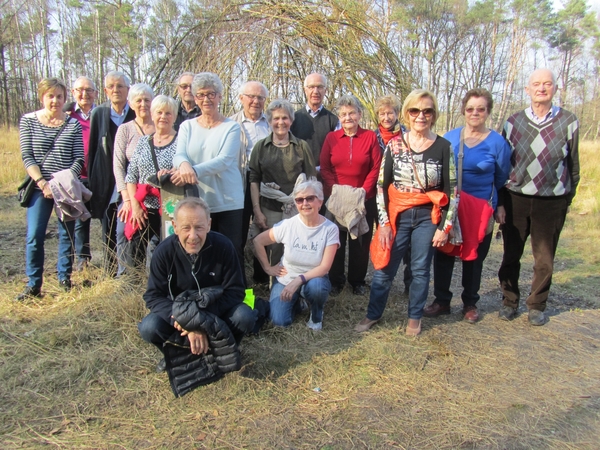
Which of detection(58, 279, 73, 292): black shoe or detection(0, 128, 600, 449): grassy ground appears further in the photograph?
detection(58, 279, 73, 292): black shoe

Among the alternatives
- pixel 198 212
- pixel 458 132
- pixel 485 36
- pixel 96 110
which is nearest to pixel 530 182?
pixel 458 132

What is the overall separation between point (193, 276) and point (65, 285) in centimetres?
198

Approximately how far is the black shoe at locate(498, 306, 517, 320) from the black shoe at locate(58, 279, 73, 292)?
3.92 metres

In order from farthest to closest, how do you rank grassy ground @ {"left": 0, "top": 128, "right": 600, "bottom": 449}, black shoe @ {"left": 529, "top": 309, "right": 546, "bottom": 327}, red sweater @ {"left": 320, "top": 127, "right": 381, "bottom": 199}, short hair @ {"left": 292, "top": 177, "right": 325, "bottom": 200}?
red sweater @ {"left": 320, "top": 127, "right": 381, "bottom": 199}
black shoe @ {"left": 529, "top": 309, "right": 546, "bottom": 327}
short hair @ {"left": 292, "top": 177, "right": 325, "bottom": 200}
grassy ground @ {"left": 0, "top": 128, "right": 600, "bottom": 449}

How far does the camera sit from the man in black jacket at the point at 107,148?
404 centimetres

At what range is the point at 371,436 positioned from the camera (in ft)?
7.67

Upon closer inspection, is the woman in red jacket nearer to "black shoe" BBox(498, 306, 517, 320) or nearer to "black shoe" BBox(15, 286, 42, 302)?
"black shoe" BBox(498, 306, 517, 320)

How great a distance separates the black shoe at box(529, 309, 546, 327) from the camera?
382 centimetres

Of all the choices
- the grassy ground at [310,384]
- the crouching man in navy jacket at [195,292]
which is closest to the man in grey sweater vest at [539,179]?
the grassy ground at [310,384]

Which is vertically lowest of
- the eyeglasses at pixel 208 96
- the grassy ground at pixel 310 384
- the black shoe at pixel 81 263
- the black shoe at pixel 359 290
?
the grassy ground at pixel 310 384

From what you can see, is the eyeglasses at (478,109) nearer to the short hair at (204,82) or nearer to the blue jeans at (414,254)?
the blue jeans at (414,254)

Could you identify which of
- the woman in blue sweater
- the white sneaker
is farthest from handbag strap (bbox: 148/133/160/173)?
the woman in blue sweater

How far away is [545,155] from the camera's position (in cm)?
357

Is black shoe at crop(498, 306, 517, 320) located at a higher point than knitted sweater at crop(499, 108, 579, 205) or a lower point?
lower
